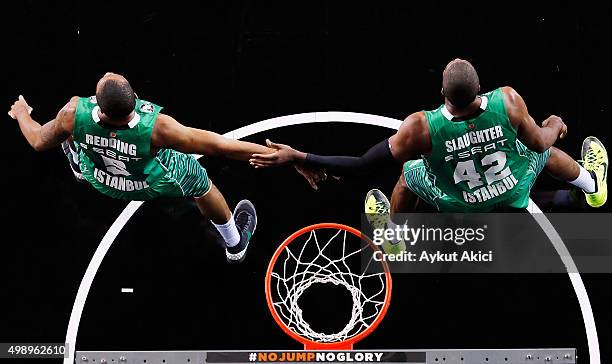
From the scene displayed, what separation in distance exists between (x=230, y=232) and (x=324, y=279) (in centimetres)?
81

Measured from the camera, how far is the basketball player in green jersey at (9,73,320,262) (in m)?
6.32

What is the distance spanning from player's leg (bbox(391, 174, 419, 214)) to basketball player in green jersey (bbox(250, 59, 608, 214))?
0.18 metres

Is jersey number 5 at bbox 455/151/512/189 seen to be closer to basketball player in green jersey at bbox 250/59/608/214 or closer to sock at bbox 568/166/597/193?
basketball player in green jersey at bbox 250/59/608/214

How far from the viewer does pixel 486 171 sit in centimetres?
654

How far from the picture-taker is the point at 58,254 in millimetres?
7648

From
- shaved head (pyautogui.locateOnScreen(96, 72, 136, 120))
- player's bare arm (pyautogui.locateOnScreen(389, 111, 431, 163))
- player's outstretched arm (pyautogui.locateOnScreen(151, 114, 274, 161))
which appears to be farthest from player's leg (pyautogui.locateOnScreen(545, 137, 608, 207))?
shaved head (pyautogui.locateOnScreen(96, 72, 136, 120))

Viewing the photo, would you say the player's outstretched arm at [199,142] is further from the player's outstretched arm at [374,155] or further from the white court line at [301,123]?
the white court line at [301,123]

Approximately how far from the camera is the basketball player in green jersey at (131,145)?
249 inches

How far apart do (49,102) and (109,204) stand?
0.92 meters

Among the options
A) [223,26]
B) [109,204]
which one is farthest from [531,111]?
[109,204]

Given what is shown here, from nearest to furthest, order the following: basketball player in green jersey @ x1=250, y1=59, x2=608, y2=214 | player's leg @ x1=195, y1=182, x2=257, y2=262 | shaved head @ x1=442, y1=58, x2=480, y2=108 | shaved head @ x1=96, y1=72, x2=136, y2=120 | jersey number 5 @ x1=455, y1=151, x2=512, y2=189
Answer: shaved head @ x1=442, y1=58, x2=480, y2=108
shaved head @ x1=96, y1=72, x2=136, y2=120
basketball player in green jersey @ x1=250, y1=59, x2=608, y2=214
jersey number 5 @ x1=455, y1=151, x2=512, y2=189
player's leg @ x1=195, y1=182, x2=257, y2=262

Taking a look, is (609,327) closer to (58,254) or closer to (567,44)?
(567,44)

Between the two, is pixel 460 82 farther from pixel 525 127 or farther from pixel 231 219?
pixel 231 219

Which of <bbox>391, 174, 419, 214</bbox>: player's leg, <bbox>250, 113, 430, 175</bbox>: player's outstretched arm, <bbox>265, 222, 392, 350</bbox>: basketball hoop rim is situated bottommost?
<bbox>265, 222, 392, 350</bbox>: basketball hoop rim
